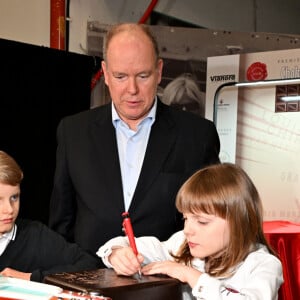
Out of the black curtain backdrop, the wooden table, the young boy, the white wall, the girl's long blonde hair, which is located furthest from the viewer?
the white wall

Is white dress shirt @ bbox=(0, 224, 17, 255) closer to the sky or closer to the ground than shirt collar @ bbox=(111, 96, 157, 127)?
closer to the ground

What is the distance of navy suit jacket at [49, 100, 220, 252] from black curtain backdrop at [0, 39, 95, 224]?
1.30 m

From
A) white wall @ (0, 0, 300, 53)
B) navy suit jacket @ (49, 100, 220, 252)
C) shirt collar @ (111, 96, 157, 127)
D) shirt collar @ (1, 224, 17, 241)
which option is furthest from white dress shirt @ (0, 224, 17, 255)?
white wall @ (0, 0, 300, 53)

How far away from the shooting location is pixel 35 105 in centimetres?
306

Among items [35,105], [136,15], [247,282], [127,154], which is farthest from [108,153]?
[136,15]

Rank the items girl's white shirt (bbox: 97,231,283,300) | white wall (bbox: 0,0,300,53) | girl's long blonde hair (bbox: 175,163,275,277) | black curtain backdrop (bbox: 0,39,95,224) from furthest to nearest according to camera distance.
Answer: white wall (bbox: 0,0,300,53)
black curtain backdrop (bbox: 0,39,95,224)
girl's long blonde hair (bbox: 175,163,275,277)
girl's white shirt (bbox: 97,231,283,300)

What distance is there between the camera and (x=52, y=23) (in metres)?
3.30

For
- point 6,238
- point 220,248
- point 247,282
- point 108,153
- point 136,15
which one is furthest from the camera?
point 136,15

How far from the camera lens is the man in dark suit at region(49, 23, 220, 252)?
154 centimetres

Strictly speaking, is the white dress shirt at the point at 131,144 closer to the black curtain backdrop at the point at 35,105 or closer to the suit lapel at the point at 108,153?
the suit lapel at the point at 108,153

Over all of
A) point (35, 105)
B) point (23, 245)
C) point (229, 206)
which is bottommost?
point (23, 245)

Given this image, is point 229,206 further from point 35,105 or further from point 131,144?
point 35,105

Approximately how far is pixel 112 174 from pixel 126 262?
0.46 metres

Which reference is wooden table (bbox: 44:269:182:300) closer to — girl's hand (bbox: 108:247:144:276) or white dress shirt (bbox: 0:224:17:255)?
girl's hand (bbox: 108:247:144:276)
